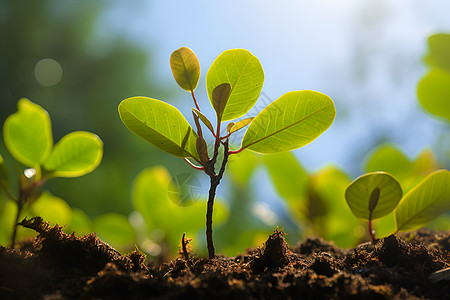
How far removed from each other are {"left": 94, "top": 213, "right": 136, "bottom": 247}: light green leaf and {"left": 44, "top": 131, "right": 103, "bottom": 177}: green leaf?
0.26 m

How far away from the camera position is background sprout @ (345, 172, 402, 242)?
0.49 meters

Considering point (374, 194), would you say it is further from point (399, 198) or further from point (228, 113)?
point (228, 113)

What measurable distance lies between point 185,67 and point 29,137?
1.15 feet

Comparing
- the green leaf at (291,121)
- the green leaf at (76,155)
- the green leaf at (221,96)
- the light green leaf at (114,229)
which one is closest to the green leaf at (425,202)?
the green leaf at (291,121)

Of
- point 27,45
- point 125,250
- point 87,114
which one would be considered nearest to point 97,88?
point 87,114

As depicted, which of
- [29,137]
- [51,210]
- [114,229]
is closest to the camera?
[29,137]

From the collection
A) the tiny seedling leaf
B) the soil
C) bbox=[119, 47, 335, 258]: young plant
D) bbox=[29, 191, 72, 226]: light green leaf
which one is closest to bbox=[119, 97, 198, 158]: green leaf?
bbox=[119, 47, 335, 258]: young plant

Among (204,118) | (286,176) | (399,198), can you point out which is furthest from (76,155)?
(399,198)

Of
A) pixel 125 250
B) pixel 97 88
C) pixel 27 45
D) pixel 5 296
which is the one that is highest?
A: pixel 27 45

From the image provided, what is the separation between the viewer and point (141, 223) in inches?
36.3

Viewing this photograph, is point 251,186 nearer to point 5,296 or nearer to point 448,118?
point 448,118

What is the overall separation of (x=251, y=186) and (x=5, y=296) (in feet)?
2.33

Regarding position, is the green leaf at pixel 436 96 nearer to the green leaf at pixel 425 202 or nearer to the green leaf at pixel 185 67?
the green leaf at pixel 425 202

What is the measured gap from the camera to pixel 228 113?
481 mm
